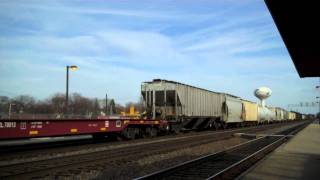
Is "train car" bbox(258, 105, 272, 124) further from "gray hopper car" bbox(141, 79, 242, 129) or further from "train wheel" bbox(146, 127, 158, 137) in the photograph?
"train wheel" bbox(146, 127, 158, 137)

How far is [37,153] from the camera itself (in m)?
15.9

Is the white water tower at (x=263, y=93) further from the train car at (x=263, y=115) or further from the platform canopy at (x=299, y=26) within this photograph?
the platform canopy at (x=299, y=26)

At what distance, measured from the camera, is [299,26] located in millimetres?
8406

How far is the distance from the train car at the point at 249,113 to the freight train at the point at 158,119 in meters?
2.12

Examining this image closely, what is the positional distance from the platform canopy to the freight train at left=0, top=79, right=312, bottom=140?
11.2 m

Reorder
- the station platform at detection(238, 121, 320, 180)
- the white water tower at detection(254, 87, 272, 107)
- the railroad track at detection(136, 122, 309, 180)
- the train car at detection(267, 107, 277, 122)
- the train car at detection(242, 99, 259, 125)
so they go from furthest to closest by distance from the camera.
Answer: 1. the white water tower at detection(254, 87, 272, 107)
2. the train car at detection(267, 107, 277, 122)
3. the train car at detection(242, 99, 259, 125)
4. the railroad track at detection(136, 122, 309, 180)
5. the station platform at detection(238, 121, 320, 180)

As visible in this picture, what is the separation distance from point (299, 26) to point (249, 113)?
46.0 m

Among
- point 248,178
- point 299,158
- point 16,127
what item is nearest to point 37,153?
point 16,127

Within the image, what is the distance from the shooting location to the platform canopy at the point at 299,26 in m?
6.93

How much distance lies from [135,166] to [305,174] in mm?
5176

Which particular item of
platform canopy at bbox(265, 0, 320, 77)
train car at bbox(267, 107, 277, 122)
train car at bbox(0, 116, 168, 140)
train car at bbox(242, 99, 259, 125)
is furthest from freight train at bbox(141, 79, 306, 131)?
train car at bbox(267, 107, 277, 122)

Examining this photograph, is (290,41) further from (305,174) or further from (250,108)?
(250,108)

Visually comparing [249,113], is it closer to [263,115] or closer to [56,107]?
[263,115]

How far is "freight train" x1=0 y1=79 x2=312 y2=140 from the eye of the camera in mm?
17500
